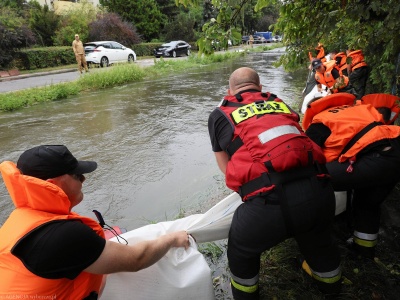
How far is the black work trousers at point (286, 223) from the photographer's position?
1.70 m

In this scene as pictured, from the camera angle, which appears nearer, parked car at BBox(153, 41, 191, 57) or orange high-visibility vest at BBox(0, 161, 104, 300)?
orange high-visibility vest at BBox(0, 161, 104, 300)

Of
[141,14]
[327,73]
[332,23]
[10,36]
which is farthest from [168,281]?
[141,14]

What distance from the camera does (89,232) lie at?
1411 millimetres

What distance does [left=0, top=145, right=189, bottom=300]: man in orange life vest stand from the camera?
4.31ft

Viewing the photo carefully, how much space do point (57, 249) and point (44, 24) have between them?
29453 millimetres

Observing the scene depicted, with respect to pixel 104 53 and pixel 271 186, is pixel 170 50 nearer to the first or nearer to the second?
pixel 104 53

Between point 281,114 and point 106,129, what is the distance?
5902mm

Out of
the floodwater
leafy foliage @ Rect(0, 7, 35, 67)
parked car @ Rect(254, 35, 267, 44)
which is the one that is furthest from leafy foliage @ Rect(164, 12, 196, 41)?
the floodwater

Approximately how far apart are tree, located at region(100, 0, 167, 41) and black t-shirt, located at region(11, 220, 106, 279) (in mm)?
32725

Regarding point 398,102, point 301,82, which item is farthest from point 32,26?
point 398,102

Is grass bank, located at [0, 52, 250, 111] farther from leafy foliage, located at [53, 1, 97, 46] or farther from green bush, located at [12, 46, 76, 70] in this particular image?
leafy foliage, located at [53, 1, 97, 46]

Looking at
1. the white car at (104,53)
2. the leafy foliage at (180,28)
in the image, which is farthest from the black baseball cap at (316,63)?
the leafy foliage at (180,28)

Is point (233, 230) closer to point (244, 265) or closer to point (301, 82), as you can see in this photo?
point (244, 265)

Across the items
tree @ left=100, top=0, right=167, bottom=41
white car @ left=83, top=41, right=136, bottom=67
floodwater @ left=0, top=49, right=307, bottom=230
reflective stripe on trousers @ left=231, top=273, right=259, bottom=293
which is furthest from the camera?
tree @ left=100, top=0, right=167, bottom=41
